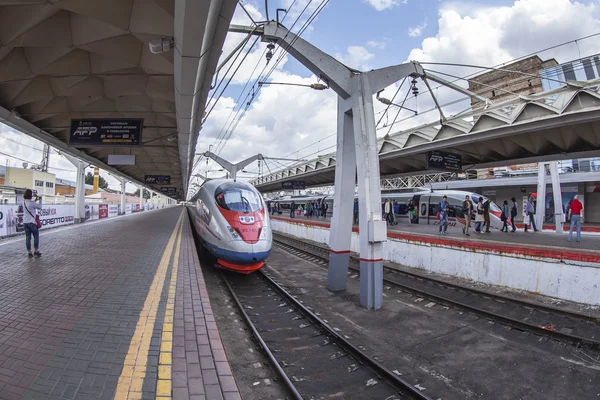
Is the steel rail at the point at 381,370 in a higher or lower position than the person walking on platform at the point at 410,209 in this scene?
lower

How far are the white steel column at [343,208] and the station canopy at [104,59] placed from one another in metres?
3.65

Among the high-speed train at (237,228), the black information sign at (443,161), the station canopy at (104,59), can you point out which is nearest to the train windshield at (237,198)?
the high-speed train at (237,228)

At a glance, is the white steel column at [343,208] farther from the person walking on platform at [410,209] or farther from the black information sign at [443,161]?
the person walking on platform at [410,209]

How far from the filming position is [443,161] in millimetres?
13914

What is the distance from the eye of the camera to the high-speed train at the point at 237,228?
28.6ft

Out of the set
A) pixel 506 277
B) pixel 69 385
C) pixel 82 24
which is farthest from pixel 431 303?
pixel 82 24

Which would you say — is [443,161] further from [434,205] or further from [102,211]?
[102,211]

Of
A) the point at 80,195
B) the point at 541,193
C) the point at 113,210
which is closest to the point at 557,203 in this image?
the point at 541,193

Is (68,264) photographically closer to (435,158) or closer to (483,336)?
(483,336)

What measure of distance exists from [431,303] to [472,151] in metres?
9.39

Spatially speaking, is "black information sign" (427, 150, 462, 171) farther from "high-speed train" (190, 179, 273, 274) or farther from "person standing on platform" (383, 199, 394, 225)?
"high-speed train" (190, 179, 273, 274)

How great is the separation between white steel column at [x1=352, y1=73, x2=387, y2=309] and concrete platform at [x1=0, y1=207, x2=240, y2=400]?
3557 mm

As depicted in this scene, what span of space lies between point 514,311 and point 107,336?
725 centimetres

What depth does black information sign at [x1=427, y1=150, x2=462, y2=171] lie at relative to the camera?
13.4m
